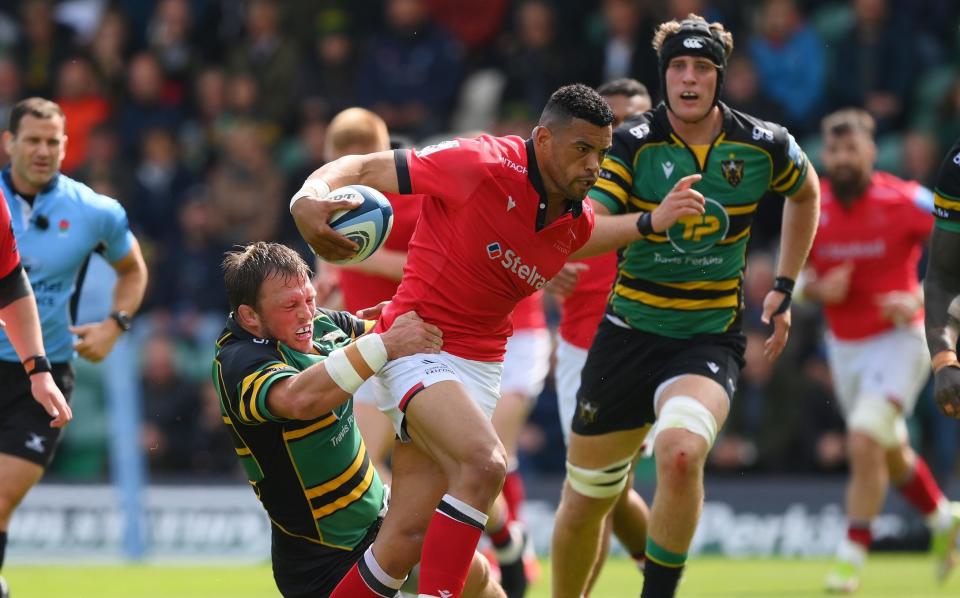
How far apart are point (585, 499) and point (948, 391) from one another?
215 cm

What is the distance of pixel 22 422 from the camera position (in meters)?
7.97

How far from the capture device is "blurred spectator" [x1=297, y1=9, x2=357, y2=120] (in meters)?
16.5

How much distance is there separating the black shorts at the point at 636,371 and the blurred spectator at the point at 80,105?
10.6 m

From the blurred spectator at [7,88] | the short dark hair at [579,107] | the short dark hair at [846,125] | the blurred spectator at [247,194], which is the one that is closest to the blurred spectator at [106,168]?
the blurred spectator at [247,194]

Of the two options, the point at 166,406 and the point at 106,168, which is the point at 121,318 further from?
the point at 106,168

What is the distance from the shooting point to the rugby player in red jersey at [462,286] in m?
6.22

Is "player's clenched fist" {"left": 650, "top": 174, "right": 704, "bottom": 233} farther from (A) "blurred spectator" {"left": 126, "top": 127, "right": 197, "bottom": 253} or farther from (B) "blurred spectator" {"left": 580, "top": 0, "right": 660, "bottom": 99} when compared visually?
(A) "blurred spectator" {"left": 126, "top": 127, "right": 197, "bottom": 253}

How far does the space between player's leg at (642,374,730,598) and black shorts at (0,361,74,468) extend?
10.5 feet

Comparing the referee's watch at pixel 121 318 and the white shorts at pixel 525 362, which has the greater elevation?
the referee's watch at pixel 121 318

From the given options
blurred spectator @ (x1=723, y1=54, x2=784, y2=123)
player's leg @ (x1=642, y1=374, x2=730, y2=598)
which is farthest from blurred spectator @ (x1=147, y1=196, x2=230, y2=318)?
player's leg @ (x1=642, y1=374, x2=730, y2=598)

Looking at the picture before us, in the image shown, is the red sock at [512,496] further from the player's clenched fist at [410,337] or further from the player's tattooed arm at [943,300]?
the player's tattooed arm at [943,300]

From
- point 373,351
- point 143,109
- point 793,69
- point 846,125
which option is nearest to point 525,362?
point 846,125

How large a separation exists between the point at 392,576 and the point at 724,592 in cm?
477

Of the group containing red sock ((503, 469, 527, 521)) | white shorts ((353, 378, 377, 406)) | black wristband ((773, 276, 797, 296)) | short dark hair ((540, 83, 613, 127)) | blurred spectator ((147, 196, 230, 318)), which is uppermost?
short dark hair ((540, 83, 613, 127))
